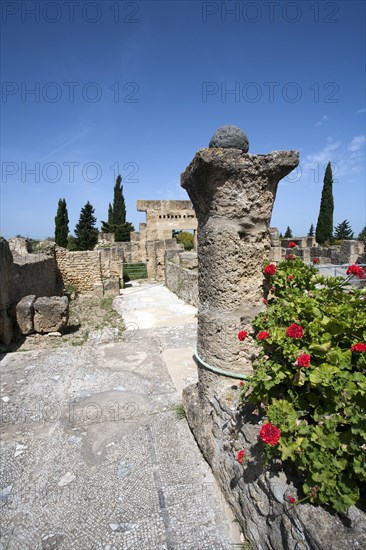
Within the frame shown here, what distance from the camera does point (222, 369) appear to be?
103 inches

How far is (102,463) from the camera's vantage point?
2.60 meters

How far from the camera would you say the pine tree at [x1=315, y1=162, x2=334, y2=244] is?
28469mm

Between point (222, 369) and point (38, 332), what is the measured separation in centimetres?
506

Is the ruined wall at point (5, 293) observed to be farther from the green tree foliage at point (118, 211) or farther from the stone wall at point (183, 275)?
the green tree foliage at point (118, 211)

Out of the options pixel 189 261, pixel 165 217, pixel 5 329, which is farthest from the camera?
pixel 165 217

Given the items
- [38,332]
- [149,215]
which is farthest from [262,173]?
[149,215]

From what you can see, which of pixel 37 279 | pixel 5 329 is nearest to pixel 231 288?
pixel 5 329

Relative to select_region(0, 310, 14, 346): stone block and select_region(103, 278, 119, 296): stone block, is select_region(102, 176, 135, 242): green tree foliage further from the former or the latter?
select_region(0, 310, 14, 346): stone block

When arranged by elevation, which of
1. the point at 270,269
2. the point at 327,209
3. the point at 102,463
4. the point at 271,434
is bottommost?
the point at 102,463

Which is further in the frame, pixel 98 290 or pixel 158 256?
pixel 158 256

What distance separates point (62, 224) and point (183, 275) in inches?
899

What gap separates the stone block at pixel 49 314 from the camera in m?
6.26

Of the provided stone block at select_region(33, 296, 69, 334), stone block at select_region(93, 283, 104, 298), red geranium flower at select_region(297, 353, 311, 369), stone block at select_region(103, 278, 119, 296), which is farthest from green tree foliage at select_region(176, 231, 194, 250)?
red geranium flower at select_region(297, 353, 311, 369)

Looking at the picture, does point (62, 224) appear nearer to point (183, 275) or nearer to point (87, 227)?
point (87, 227)
